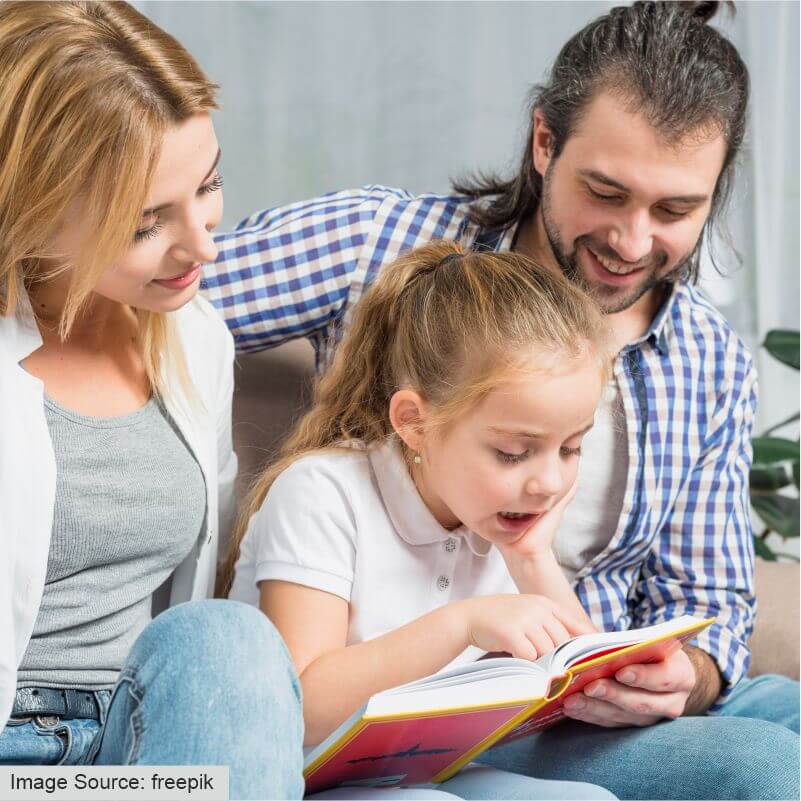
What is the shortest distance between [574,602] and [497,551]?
12 cm

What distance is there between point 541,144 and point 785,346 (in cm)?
95

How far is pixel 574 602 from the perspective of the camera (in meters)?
1.34

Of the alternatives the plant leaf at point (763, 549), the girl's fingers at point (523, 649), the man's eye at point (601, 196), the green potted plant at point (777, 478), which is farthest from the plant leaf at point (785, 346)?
the girl's fingers at point (523, 649)

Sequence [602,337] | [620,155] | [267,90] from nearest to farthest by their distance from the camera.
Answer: [602,337] < [620,155] < [267,90]

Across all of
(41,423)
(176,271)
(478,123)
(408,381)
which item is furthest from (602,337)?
(478,123)

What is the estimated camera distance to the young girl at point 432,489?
1151mm

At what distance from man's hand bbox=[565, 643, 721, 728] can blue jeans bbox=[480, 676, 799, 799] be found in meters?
0.03

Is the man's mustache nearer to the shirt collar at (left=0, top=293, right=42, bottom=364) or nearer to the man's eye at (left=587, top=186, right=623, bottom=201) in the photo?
the man's eye at (left=587, top=186, right=623, bottom=201)

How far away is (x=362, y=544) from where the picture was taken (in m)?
1.28

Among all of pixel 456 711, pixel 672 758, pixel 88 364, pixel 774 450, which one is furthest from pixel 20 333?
pixel 774 450

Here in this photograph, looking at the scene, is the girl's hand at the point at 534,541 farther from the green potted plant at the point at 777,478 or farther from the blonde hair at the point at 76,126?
the green potted plant at the point at 777,478

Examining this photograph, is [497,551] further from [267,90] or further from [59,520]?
[267,90]

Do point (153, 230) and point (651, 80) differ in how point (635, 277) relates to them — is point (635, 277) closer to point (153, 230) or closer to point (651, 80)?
point (651, 80)

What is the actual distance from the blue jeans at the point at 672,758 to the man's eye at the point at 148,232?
738 millimetres
